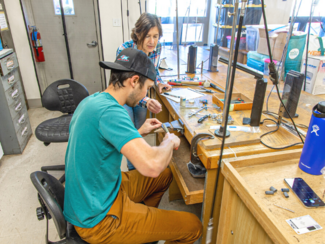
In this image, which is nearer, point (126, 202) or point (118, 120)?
point (118, 120)

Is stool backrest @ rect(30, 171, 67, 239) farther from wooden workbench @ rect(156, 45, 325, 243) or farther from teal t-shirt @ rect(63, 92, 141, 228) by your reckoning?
wooden workbench @ rect(156, 45, 325, 243)

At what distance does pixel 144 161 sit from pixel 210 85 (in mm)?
1216

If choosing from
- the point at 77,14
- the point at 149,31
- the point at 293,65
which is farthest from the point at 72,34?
the point at 293,65

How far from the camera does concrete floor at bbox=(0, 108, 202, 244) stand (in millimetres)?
1513

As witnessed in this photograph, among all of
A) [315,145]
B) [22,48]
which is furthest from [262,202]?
[22,48]

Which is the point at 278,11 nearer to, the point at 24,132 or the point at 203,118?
the point at 203,118

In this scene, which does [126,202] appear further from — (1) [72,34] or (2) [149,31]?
(1) [72,34]

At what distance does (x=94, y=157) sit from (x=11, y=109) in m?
1.77

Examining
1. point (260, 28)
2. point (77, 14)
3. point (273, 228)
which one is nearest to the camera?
point (273, 228)

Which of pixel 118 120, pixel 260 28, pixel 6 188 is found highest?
pixel 260 28

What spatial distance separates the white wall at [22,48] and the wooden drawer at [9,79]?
100cm

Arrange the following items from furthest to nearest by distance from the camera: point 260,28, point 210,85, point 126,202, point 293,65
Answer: point 260,28 → point 210,85 → point 293,65 → point 126,202

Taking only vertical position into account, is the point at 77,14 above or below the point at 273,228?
above

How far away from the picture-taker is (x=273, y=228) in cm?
67
